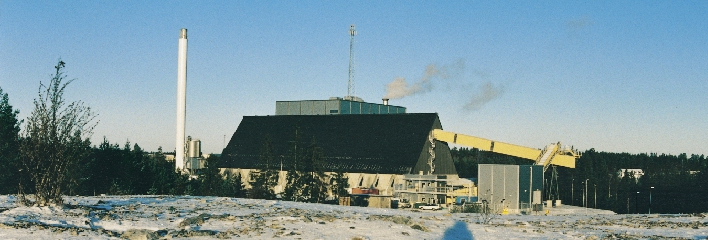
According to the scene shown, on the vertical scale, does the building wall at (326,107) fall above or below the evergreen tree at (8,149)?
above

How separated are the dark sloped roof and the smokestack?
33.4 ft

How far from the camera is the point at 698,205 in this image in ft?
304

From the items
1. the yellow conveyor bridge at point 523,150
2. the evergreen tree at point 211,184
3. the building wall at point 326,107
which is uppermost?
the building wall at point 326,107

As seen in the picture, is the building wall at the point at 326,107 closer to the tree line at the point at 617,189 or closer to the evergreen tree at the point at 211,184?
the tree line at the point at 617,189

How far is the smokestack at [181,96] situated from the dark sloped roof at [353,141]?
401 inches

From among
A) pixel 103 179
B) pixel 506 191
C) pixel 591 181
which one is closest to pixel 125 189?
pixel 103 179

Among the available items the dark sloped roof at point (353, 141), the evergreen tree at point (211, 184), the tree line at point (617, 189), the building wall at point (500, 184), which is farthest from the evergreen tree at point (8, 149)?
the tree line at point (617, 189)

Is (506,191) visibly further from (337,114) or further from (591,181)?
(591,181)

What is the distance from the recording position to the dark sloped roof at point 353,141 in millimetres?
79875

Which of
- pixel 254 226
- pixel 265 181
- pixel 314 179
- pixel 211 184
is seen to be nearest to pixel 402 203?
pixel 314 179

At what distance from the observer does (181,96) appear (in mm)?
74688

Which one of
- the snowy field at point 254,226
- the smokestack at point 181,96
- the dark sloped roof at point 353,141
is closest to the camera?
the snowy field at point 254,226

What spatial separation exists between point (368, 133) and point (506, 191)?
29.9m

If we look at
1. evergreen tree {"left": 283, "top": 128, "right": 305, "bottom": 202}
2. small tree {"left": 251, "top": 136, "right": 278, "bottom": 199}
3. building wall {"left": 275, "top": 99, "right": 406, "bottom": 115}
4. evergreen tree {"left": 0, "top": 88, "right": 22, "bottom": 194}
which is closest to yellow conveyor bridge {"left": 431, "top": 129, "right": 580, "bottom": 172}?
evergreen tree {"left": 283, "top": 128, "right": 305, "bottom": 202}
